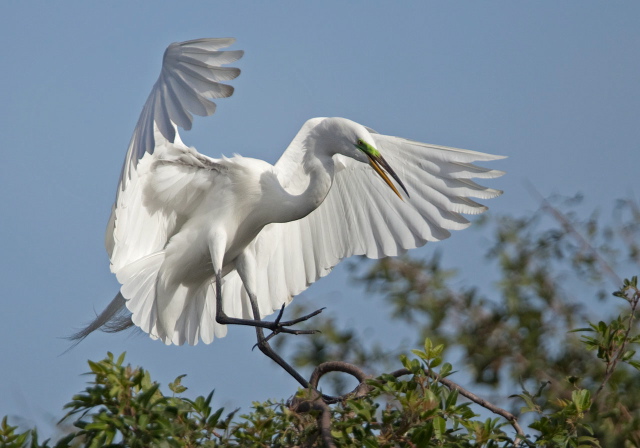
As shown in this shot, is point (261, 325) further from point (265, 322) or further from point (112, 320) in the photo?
point (112, 320)

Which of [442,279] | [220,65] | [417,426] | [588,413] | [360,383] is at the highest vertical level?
[220,65]

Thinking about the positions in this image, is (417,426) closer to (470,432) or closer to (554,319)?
(470,432)

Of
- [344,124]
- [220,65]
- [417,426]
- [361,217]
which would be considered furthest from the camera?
[361,217]

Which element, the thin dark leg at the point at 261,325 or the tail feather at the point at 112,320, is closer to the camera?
the thin dark leg at the point at 261,325

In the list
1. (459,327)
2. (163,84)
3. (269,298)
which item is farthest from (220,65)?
(269,298)

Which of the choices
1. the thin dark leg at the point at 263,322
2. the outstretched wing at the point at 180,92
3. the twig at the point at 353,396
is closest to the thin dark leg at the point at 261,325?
the thin dark leg at the point at 263,322

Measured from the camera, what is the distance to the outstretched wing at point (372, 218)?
13.4ft

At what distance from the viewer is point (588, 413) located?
208cm

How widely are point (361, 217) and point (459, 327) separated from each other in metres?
1.46

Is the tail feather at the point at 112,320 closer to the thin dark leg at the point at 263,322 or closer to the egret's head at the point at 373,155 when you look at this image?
the thin dark leg at the point at 263,322

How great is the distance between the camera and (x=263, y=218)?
3975 mm

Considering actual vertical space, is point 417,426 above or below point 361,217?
below

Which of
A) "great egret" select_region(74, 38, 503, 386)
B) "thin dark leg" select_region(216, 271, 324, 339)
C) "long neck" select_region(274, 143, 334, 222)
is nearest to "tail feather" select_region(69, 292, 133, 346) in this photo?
"great egret" select_region(74, 38, 503, 386)

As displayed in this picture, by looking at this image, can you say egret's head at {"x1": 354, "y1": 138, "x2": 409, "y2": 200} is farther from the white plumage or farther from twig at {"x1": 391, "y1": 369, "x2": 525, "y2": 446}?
twig at {"x1": 391, "y1": 369, "x2": 525, "y2": 446}
